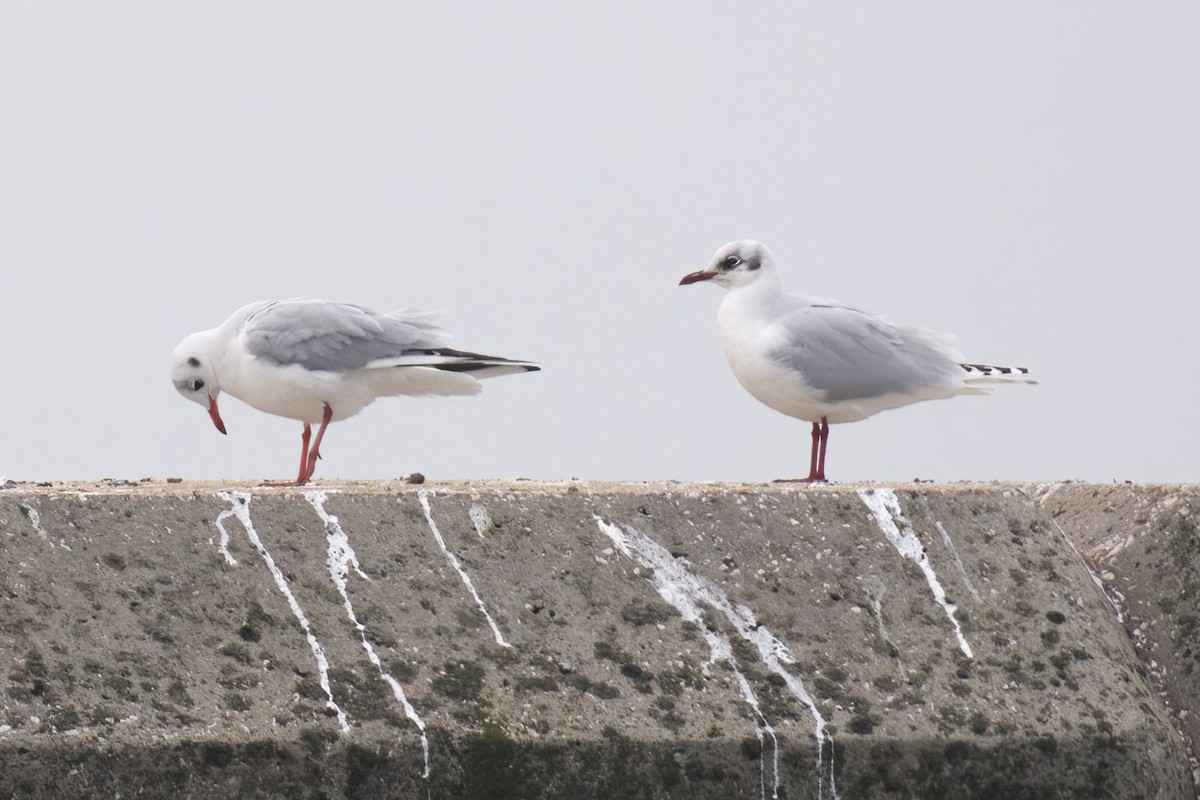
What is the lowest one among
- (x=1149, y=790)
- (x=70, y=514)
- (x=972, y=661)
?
(x=1149, y=790)

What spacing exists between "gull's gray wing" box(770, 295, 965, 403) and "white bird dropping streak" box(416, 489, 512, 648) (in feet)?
11.0

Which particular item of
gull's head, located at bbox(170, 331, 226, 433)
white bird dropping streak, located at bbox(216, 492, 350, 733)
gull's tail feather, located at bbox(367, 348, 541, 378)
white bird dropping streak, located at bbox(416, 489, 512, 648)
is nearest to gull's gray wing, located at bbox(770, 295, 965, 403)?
gull's tail feather, located at bbox(367, 348, 541, 378)

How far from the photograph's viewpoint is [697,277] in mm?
9133

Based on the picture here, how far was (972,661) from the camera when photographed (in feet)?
17.7

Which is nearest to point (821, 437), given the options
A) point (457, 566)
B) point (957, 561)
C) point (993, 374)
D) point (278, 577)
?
point (993, 374)

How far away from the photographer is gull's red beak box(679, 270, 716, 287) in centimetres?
908

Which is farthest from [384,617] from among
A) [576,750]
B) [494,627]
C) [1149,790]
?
[1149,790]

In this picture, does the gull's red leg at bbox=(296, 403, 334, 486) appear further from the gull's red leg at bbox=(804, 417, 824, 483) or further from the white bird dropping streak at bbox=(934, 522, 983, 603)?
the white bird dropping streak at bbox=(934, 522, 983, 603)

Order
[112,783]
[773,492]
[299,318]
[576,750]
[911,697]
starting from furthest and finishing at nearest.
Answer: [299,318]
[773,492]
[911,697]
[576,750]
[112,783]

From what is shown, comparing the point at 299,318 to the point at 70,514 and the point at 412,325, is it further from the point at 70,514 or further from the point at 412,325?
the point at 70,514

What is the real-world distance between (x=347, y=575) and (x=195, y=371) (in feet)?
12.3

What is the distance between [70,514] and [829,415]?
180 inches

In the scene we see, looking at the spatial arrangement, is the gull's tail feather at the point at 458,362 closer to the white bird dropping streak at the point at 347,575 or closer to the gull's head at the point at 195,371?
the gull's head at the point at 195,371

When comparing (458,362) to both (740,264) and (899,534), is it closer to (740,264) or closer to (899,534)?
(740,264)
